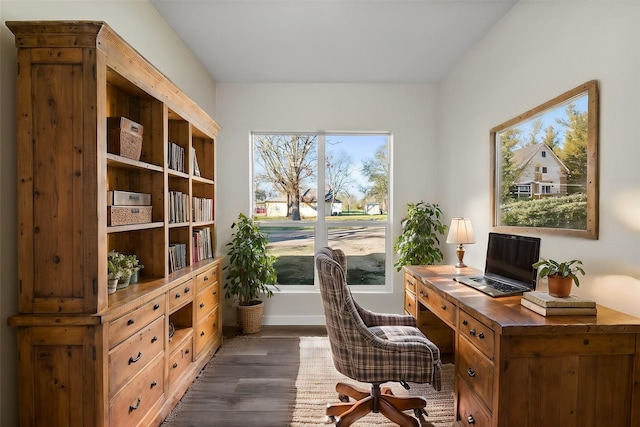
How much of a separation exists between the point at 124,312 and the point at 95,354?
22 centimetres

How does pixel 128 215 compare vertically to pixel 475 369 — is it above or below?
above

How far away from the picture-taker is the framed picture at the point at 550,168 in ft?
5.88

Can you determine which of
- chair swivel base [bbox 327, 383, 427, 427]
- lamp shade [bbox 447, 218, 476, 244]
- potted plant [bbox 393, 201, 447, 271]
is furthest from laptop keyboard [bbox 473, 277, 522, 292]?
potted plant [bbox 393, 201, 447, 271]

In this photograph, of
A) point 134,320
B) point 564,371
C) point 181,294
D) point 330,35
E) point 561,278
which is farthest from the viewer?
point 330,35

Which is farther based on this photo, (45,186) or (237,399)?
(237,399)

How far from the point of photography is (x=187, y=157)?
2709mm

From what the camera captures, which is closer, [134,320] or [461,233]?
[134,320]

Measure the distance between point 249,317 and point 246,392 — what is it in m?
1.16

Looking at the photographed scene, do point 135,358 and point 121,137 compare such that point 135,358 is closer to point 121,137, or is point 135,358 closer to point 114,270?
point 114,270

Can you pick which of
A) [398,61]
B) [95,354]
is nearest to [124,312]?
[95,354]

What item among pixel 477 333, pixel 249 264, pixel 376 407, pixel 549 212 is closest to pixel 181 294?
pixel 249 264

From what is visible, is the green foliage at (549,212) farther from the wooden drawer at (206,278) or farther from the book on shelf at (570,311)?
the wooden drawer at (206,278)

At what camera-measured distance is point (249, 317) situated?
143 inches

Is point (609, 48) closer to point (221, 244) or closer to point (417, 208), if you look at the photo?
point (417, 208)
